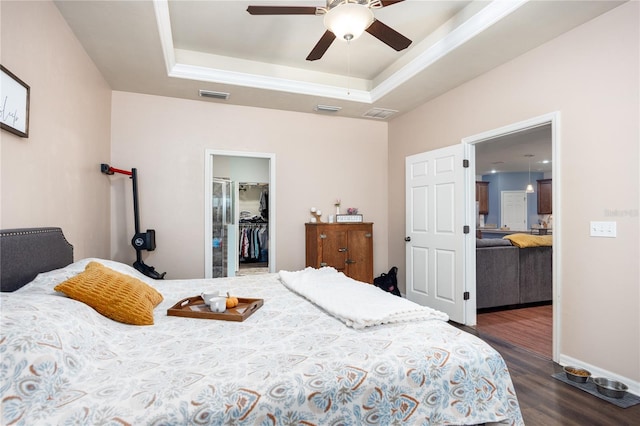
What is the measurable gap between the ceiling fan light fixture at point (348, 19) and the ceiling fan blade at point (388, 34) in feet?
0.48

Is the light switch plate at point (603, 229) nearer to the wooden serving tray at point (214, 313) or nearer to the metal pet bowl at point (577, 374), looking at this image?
the metal pet bowl at point (577, 374)

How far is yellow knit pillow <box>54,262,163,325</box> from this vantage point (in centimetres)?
153

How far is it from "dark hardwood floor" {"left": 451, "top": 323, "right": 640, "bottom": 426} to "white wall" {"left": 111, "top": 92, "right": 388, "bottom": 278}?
259 cm

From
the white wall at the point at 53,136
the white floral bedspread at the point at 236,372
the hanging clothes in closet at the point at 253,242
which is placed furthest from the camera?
the hanging clothes in closet at the point at 253,242

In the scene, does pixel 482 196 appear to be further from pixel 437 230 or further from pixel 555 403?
pixel 555 403

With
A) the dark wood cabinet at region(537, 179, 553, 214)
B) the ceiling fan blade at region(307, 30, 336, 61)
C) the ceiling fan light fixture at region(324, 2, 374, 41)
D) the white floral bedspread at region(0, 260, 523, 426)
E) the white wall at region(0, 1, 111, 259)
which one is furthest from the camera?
the dark wood cabinet at region(537, 179, 553, 214)

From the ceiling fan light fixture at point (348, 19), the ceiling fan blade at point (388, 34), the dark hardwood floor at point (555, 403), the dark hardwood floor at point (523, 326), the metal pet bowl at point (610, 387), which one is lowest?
the dark hardwood floor at point (523, 326)

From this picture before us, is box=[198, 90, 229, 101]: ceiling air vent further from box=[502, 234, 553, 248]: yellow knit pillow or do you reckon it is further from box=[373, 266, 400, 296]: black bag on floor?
box=[502, 234, 553, 248]: yellow knit pillow

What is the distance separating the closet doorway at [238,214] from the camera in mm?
4398

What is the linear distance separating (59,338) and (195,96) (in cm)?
348

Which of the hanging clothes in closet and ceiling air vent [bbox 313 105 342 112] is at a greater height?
ceiling air vent [bbox 313 105 342 112]

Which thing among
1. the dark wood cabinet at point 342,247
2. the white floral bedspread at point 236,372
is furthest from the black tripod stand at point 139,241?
the white floral bedspread at point 236,372

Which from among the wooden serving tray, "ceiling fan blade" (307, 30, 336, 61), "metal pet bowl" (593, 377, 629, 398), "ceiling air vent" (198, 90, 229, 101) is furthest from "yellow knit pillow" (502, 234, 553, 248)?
"ceiling air vent" (198, 90, 229, 101)

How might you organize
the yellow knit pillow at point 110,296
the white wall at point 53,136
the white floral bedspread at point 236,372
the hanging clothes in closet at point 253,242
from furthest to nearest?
the hanging clothes in closet at point 253,242 < the white wall at point 53,136 < the yellow knit pillow at point 110,296 < the white floral bedspread at point 236,372
